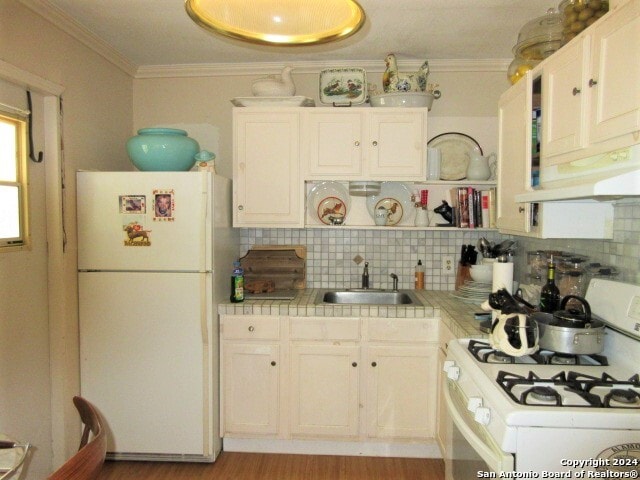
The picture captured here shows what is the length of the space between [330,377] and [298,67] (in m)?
2.03

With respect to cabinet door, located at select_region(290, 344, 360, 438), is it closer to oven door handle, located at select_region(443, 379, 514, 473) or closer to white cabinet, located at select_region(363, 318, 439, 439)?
white cabinet, located at select_region(363, 318, 439, 439)

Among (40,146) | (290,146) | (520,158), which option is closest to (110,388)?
(40,146)

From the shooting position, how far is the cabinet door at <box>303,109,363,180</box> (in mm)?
2631

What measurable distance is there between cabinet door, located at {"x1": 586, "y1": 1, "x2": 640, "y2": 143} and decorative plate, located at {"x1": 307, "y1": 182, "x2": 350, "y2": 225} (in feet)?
5.54

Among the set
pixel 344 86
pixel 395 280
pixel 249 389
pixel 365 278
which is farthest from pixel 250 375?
pixel 344 86

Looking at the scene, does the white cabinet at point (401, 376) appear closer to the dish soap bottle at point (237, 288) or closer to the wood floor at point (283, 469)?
the wood floor at point (283, 469)

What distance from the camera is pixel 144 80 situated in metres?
3.06

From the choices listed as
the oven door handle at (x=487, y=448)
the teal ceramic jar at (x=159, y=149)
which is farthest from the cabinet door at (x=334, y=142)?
the oven door handle at (x=487, y=448)

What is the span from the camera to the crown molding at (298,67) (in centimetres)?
289

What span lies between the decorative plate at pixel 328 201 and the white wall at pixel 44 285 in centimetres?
139

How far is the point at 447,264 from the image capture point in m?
2.99

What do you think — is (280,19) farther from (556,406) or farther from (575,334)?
(575,334)

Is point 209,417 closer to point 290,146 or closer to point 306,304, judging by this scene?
point 306,304

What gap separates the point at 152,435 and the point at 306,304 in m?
1.12
